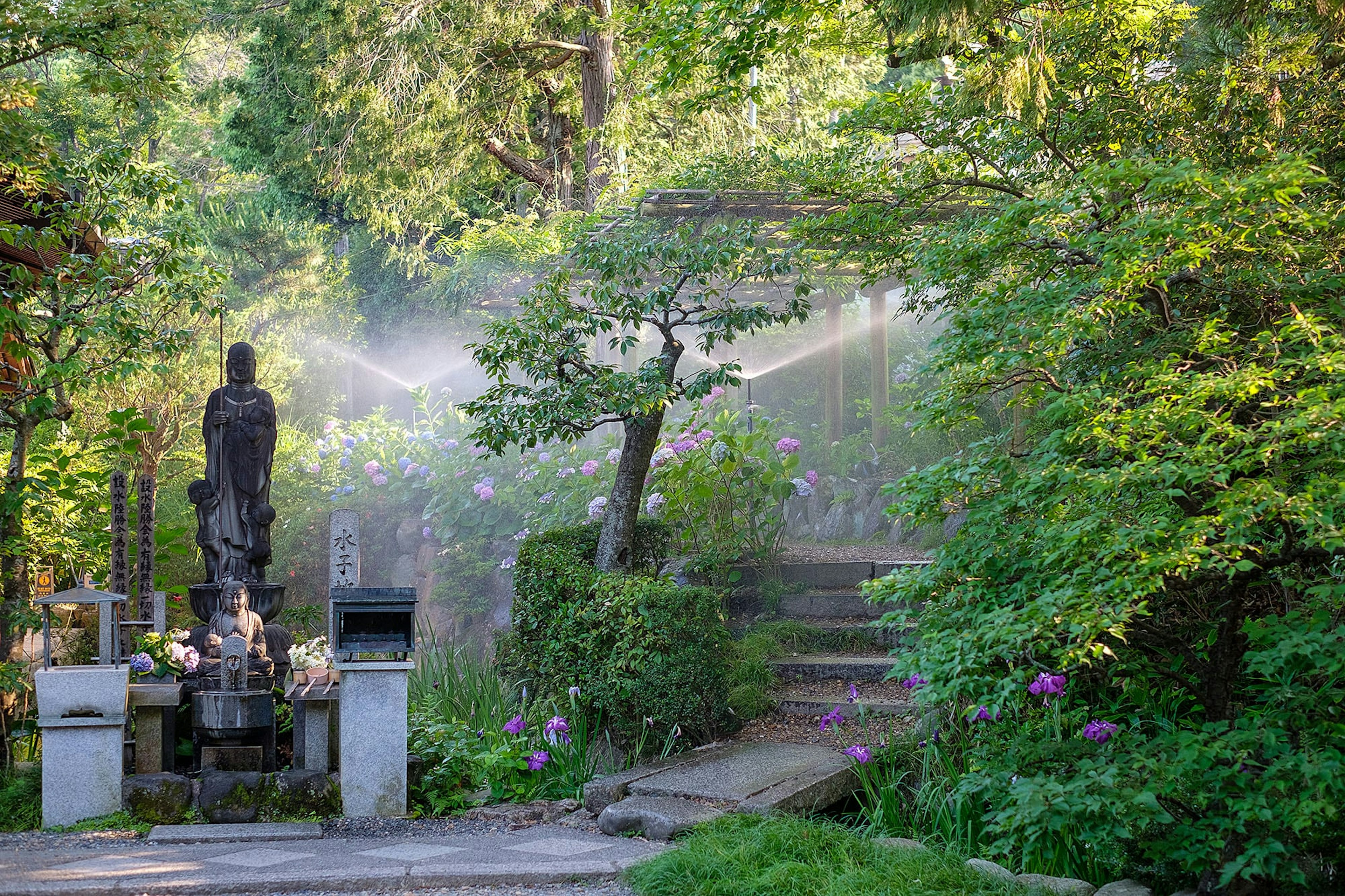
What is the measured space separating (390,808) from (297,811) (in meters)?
0.46

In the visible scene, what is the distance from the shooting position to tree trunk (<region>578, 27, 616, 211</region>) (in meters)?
12.2

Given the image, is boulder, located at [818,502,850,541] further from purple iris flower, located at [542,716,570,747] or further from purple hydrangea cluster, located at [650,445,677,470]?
purple iris flower, located at [542,716,570,747]

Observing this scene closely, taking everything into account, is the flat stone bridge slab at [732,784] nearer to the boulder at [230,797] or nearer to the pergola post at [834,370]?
the boulder at [230,797]

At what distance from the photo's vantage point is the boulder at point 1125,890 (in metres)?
3.57

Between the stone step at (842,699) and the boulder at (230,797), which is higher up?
the stone step at (842,699)

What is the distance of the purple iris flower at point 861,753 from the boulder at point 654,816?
28.8 inches

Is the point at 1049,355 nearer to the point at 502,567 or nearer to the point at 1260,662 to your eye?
the point at 1260,662

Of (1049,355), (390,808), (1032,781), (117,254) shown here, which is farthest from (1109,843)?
(117,254)

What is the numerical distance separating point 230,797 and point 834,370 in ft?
33.5

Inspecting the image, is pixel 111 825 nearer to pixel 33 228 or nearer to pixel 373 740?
pixel 373 740

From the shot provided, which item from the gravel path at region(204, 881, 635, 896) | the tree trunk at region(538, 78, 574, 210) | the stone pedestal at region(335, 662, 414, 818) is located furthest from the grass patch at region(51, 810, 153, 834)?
the tree trunk at region(538, 78, 574, 210)

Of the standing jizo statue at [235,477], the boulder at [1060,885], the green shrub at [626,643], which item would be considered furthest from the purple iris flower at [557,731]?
the boulder at [1060,885]

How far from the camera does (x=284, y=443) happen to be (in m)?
11.7

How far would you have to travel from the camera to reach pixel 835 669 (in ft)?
22.2
